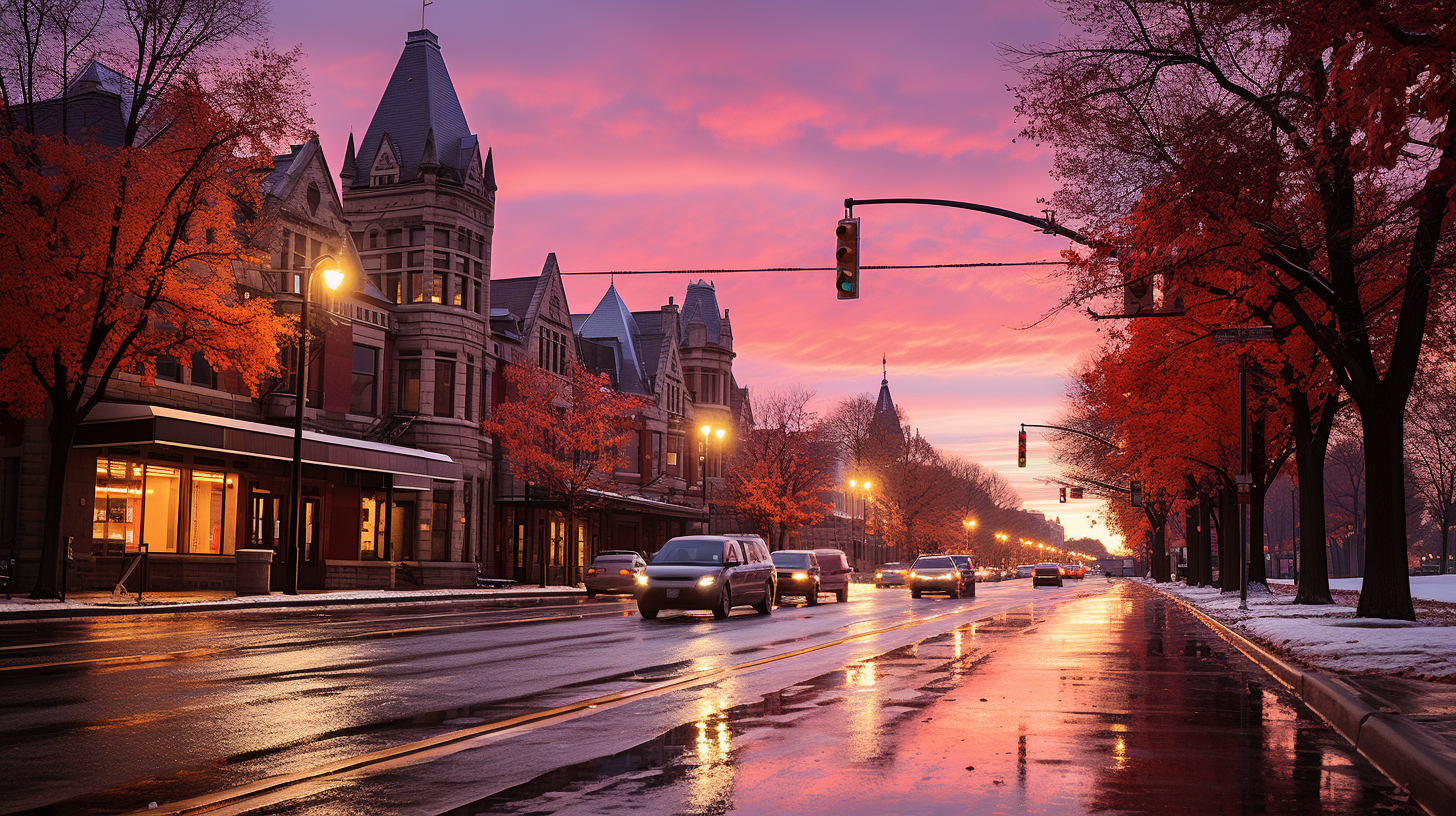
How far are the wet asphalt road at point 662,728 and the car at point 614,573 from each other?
69.4 feet

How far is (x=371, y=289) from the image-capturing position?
46.1 metres

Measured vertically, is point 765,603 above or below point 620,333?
below

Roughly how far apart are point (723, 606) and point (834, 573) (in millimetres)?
15280

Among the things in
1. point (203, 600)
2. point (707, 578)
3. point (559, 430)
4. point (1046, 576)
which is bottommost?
point (1046, 576)

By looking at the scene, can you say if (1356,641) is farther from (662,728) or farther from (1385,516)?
(662,728)

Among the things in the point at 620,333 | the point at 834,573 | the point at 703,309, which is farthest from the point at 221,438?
the point at 703,309

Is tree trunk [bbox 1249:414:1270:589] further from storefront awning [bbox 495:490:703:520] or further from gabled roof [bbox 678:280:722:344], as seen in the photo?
gabled roof [bbox 678:280:722:344]

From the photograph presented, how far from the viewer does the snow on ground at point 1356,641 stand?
13070mm

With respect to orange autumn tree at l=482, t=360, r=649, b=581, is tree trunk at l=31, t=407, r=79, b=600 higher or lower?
lower

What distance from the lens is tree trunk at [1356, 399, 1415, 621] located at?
64.2ft

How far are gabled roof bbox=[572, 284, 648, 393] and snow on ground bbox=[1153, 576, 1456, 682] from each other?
157ft

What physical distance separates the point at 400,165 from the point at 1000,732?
142ft

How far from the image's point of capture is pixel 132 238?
2583 centimetres

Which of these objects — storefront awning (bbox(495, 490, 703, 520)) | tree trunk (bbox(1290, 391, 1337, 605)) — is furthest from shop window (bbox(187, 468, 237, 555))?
tree trunk (bbox(1290, 391, 1337, 605))
